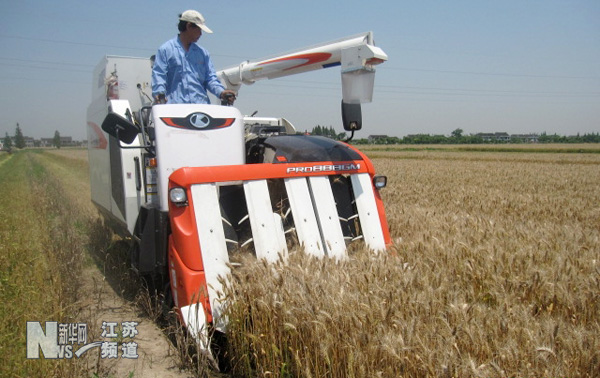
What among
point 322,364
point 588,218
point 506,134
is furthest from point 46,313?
point 506,134

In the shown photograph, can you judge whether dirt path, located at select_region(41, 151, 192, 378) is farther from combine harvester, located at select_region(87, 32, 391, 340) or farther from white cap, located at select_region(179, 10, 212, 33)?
white cap, located at select_region(179, 10, 212, 33)

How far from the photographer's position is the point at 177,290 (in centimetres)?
303

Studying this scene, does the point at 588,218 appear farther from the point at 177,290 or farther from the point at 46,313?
the point at 46,313

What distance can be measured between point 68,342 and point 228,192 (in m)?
1.50

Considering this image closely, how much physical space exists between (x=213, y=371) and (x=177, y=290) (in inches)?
22.7

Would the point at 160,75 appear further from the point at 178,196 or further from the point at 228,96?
the point at 178,196

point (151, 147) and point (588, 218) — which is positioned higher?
point (151, 147)

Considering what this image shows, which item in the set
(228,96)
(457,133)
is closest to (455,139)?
(457,133)

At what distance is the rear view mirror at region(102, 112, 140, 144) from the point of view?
3477 mm

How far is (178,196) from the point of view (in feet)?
9.85

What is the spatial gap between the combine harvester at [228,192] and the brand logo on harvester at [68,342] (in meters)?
0.47

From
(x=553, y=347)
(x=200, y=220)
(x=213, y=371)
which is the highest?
(x=200, y=220)

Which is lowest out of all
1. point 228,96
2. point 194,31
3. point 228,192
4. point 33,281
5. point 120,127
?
point 33,281

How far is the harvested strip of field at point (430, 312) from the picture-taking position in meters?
1.94
